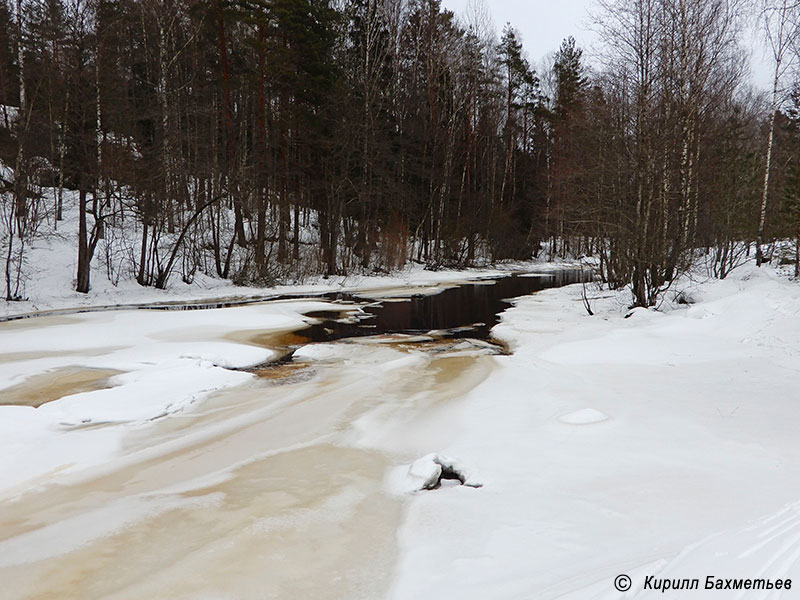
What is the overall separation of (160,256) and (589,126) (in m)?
16.7

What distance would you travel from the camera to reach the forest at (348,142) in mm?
12211

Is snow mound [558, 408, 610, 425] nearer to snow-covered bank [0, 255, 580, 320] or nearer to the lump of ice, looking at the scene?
the lump of ice

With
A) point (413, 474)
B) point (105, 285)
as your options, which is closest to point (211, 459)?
point (413, 474)

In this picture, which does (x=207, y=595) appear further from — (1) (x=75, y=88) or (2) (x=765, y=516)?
(1) (x=75, y=88)

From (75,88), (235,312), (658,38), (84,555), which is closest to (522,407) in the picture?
(84,555)

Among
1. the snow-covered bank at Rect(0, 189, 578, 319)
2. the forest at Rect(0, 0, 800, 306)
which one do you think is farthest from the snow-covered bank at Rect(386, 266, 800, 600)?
the snow-covered bank at Rect(0, 189, 578, 319)

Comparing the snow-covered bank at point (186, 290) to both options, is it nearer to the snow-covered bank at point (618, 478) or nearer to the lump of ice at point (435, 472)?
the snow-covered bank at point (618, 478)

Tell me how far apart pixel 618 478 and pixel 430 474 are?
1.41 meters

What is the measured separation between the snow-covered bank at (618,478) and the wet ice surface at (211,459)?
1.44 feet

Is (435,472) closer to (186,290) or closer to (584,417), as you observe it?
(584,417)

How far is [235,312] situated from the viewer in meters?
13.2

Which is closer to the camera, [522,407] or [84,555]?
[84,555]

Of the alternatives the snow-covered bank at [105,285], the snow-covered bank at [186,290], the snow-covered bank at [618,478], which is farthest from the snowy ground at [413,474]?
the snow-covered bank at [105,285]

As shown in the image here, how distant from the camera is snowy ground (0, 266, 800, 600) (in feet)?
9.07
